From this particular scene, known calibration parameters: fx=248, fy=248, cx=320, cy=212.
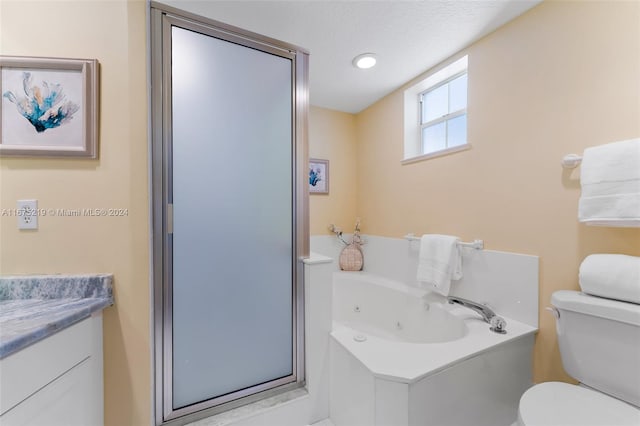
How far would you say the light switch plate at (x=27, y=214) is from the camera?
0.95 metres

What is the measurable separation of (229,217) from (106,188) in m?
0.50

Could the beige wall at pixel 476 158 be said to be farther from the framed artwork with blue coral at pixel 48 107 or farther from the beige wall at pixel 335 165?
the beige wall at pixel 335 165

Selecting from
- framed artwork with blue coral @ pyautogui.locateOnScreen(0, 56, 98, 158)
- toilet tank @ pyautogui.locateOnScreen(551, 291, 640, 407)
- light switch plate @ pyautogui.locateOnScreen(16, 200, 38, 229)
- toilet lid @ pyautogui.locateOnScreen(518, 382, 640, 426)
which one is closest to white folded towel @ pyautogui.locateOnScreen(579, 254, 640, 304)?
toilet tank @ pyautogui.locateOnScreen(551, 291, 640, 407)

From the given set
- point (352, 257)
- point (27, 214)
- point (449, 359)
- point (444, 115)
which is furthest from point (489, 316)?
point (27, 214)

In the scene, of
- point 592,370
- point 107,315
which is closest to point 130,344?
point 107,315

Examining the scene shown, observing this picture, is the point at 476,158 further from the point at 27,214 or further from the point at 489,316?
the point at 27,214

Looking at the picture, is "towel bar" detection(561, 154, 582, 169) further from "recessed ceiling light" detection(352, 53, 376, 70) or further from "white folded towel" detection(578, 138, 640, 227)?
"recessed ceiling light" detection(352, 53, 376, 70)

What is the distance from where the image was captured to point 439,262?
183 cm

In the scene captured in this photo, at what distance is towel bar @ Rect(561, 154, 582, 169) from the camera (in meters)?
1.25

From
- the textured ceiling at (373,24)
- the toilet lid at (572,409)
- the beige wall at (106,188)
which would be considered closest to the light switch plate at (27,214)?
the beige wall at (106,188)

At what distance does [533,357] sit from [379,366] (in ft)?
3.36

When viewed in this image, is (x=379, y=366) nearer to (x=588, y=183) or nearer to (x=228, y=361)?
(x=228, y=361)

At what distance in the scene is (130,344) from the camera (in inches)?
41.5

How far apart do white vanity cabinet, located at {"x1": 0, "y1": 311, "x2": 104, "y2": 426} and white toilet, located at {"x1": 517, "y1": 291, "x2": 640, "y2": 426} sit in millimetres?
1597
